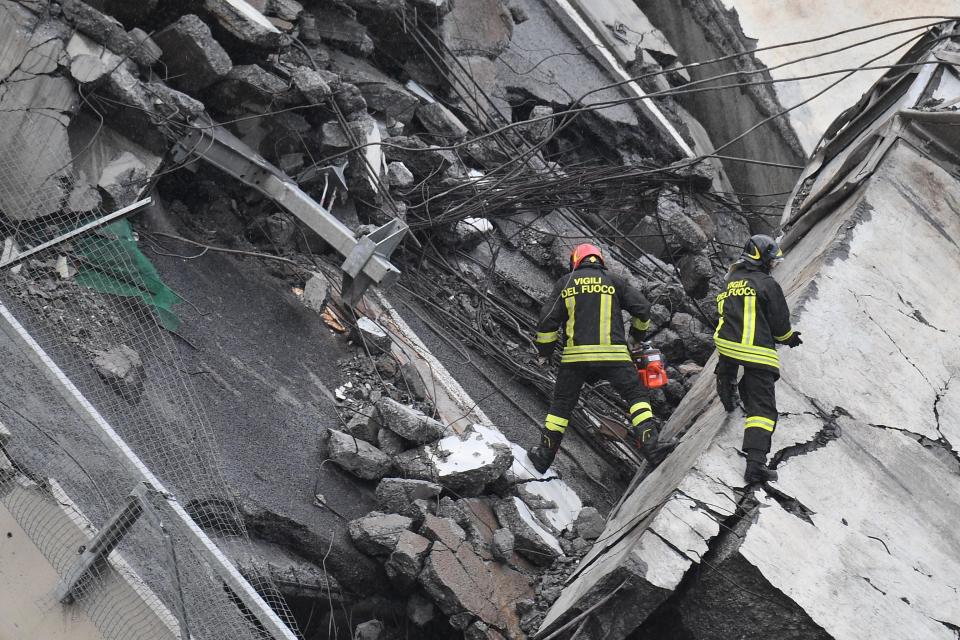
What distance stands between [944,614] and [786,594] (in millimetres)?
758

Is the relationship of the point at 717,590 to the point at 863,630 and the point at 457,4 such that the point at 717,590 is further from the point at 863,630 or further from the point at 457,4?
the point at 457,4

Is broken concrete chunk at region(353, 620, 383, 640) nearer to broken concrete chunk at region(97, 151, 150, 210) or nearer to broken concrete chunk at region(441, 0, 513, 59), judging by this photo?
broken concrete chunk at region(97, 151, 150, 210)

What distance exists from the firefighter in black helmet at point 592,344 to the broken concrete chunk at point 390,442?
2.88 feet

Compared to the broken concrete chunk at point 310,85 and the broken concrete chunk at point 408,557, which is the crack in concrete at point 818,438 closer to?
the broken concrete chunk at point 408,557

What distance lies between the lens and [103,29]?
609 centimetres

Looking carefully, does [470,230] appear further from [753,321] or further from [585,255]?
[753,321]

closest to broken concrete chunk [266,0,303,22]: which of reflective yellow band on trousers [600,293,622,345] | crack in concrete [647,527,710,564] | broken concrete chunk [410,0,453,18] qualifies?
broken concrete chunk [410,0,453,18]

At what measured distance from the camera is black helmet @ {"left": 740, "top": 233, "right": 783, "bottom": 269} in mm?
5113

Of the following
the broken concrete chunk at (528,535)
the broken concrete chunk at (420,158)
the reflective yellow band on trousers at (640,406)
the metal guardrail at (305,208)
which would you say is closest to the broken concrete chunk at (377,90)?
the broken concrete chunk at (420,158)

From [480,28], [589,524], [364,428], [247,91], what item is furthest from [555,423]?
[480,28]

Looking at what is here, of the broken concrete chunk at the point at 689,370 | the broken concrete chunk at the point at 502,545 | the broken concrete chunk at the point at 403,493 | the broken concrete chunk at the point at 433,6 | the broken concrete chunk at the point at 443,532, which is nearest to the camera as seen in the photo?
the broken concrete chunk at the point at 443,532

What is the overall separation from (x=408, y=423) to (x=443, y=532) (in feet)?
2.36

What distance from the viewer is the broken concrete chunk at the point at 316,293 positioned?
6500mm

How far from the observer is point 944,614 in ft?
13.9
